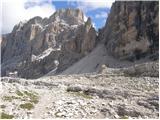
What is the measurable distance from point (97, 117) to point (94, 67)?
83.8m

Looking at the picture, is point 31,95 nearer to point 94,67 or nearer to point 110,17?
point 94,67

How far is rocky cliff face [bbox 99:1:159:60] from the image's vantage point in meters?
Result: 123

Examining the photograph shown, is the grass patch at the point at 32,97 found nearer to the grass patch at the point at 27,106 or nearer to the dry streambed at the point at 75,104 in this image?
the dry streambed at the point at 75,104

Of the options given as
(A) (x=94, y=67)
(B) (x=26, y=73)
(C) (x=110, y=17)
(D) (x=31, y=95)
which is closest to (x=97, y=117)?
(D) (x=31, y=95)

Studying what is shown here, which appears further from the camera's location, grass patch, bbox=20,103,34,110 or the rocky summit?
the rocky summit

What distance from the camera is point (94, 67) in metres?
131

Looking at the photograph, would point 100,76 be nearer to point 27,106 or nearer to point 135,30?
point 135,30

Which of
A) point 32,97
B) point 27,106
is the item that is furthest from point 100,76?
point 27,106

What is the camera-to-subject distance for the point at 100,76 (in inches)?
3615

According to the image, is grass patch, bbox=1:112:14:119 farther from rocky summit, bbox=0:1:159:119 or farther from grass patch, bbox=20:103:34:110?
grass patch, bbox=20:103:34:110

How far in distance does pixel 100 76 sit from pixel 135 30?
38941mm

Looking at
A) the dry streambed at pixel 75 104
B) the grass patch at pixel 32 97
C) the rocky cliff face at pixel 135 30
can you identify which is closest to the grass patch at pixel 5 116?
the dry streambed at pixel 75 104

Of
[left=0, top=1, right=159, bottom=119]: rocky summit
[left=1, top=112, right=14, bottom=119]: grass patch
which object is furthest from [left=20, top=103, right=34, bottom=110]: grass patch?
[left=1, top=112, right=14, bottom=119]: grass patch

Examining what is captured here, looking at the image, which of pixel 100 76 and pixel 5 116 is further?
pixel 100 76
